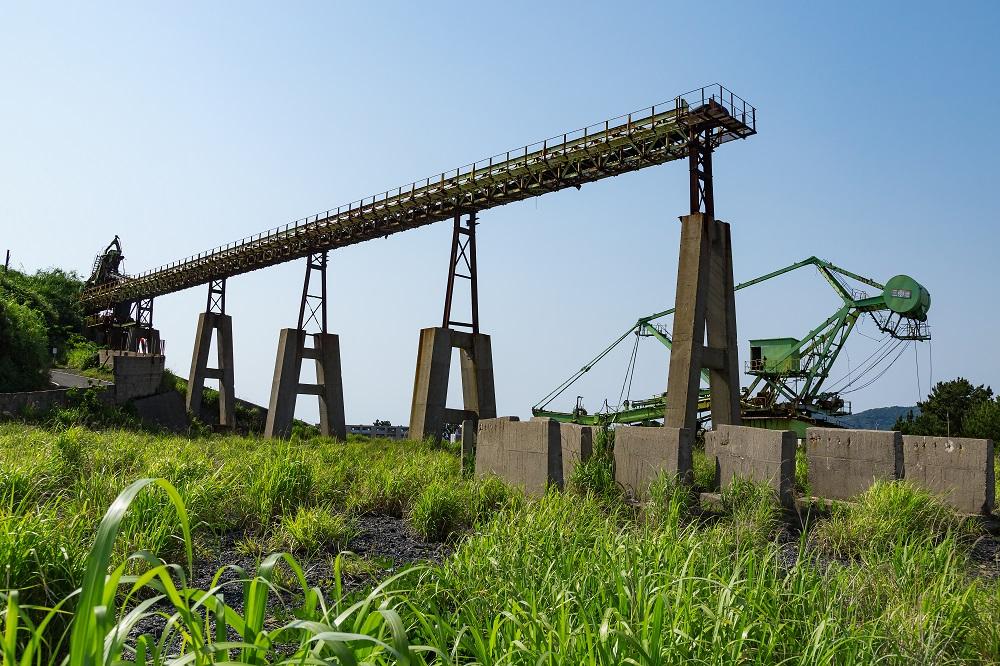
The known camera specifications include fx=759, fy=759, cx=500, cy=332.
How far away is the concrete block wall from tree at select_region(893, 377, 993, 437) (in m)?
30.3

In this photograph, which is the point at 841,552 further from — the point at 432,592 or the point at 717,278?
the point at 717,278

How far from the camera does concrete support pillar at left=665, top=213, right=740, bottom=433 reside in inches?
A: 584

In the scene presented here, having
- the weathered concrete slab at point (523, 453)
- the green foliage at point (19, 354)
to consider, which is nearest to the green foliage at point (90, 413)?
the green foliage at point (19, 354)

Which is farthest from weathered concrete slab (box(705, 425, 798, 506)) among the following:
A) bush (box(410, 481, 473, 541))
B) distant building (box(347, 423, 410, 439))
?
distant building (box(347, 423, 410, 439))

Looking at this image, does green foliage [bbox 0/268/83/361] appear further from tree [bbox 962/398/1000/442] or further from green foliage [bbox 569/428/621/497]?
tree [bbox 962/398/1000/442]

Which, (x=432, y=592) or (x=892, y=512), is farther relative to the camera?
(x=892, y=512)

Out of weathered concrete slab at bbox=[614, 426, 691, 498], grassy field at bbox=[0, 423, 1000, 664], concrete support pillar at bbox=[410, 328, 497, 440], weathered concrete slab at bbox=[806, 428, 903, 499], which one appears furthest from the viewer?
concrete support pillar at bbox=[410, 328, 497, 440]

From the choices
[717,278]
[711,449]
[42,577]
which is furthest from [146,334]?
[42,577]

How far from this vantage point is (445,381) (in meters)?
20.6

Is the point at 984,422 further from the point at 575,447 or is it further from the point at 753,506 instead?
the point at 753,506

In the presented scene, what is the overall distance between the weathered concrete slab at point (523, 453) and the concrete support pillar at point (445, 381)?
945 cm

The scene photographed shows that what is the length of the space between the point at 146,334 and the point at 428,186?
80.7ft

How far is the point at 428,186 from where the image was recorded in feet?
70.9

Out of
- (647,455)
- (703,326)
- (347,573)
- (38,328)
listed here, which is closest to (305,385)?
(38,328)
